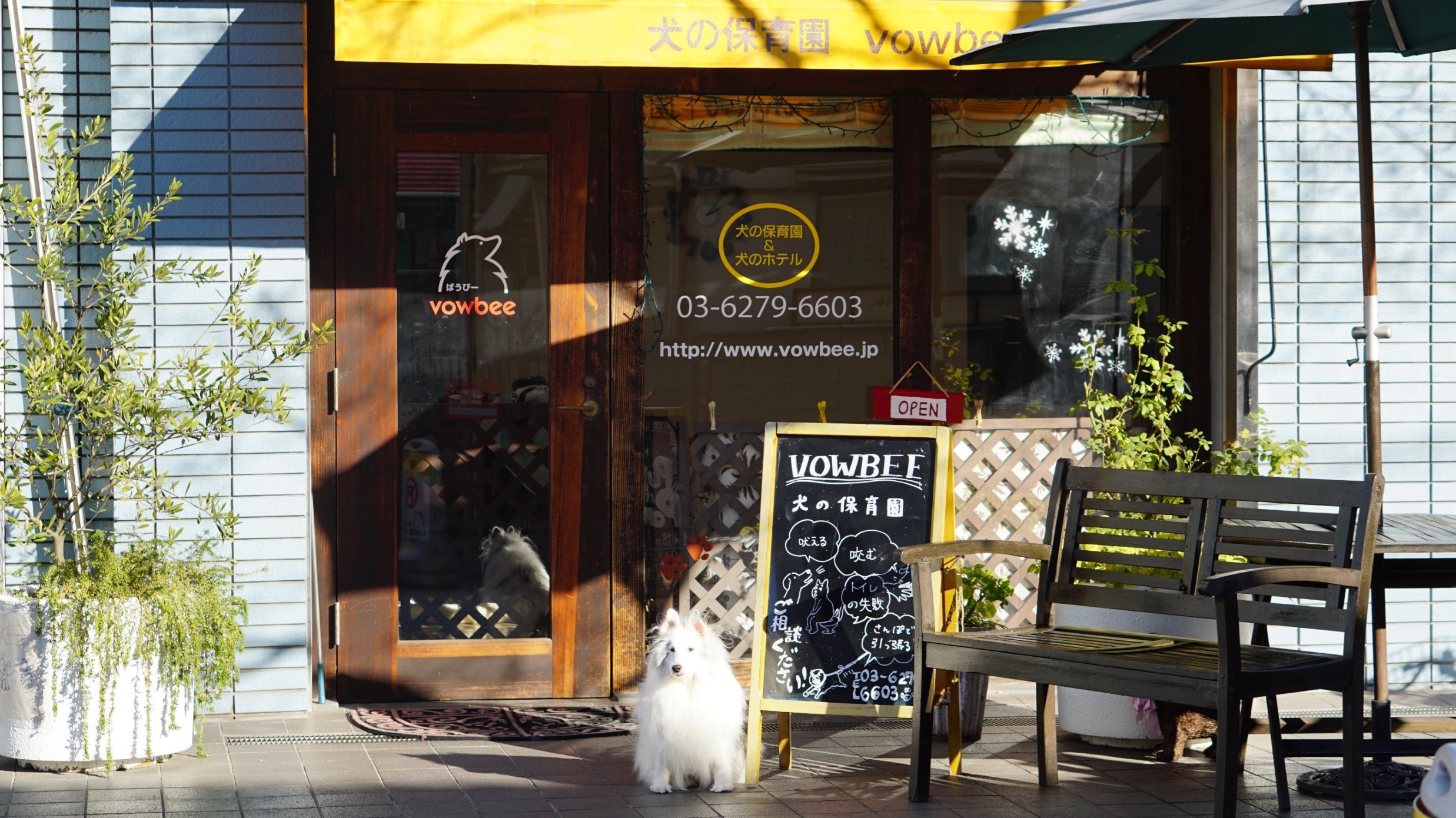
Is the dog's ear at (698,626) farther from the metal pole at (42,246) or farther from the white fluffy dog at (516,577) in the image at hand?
the metal pole at (42,246)

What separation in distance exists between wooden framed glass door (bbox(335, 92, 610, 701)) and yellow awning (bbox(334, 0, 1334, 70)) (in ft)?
2.49

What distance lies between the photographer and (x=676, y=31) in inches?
223

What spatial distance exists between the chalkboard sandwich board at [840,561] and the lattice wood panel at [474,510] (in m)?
1.39

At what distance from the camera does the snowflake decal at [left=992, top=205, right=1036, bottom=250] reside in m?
6.66

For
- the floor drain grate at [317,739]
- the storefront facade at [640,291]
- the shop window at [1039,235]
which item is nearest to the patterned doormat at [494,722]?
the floor drain grate at [317,739]

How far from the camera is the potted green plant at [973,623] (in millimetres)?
5633

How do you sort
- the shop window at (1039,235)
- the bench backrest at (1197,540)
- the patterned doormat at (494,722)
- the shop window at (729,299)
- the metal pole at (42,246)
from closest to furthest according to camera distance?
the bench backrest at (1197,540) < the metal pole at (42,246) < the patterned doormat at (494,722) < the shop window at (729,299) < the shop window at (1039,235)

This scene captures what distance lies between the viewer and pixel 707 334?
6.52 m

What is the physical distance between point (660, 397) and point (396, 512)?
121 centimetres

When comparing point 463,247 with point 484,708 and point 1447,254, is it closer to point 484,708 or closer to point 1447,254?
point 484,708

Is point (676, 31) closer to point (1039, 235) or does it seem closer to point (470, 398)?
point (470, 398)

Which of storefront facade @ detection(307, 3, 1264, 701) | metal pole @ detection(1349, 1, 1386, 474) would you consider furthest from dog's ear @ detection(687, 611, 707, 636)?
metal pole @ detection(1349, 1, 1386, 474)

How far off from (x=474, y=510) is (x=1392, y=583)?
354cm

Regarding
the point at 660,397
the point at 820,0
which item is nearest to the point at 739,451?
the point at 660,397
